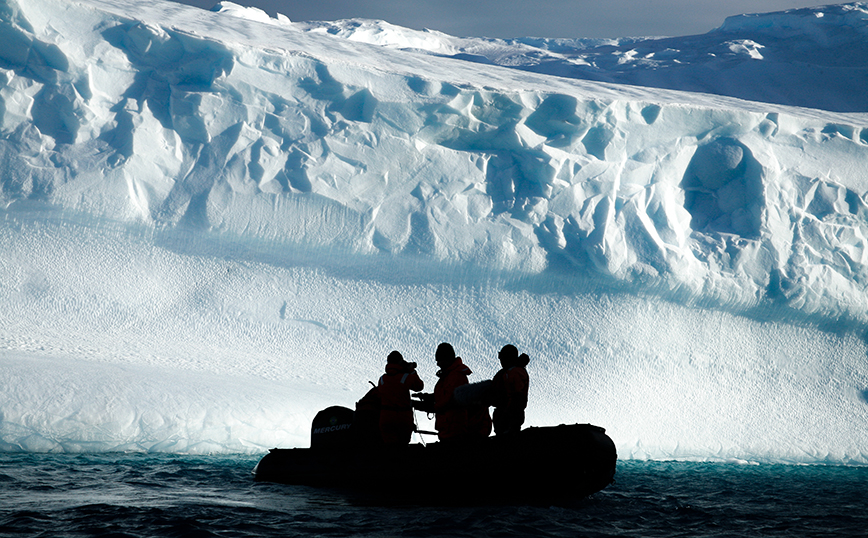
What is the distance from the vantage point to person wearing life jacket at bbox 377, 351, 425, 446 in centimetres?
523

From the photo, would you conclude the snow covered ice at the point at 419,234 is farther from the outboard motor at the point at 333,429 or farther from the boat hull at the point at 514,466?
the boat hull at the point at 514,466

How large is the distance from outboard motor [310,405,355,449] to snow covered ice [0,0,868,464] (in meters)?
1.49

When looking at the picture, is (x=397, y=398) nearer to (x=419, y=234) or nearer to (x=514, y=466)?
(x=514, y=466)

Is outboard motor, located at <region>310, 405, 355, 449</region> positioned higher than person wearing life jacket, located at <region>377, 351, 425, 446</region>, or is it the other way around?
person wearing life jacket, located at <region>377, 351, 425, 446</region>

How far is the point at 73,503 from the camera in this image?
171 inches

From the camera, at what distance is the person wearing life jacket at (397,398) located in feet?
17.2

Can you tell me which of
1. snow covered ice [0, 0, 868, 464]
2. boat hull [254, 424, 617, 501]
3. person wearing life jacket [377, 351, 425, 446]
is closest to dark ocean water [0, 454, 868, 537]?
boat hull [254, 424, 617, 501]

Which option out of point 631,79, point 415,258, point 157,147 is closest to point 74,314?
point 157,147

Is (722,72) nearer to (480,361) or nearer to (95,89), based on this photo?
(480,361)

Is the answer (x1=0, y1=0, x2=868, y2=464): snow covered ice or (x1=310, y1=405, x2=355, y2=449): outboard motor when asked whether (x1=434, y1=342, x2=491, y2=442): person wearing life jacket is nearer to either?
(x1=310, y1=405, x2=355, y2=449): outboard motor

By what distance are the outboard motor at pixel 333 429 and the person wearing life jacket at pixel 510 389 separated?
1518 mm

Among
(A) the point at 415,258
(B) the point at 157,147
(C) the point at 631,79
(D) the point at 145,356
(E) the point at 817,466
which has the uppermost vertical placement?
(C) the point at 631,79

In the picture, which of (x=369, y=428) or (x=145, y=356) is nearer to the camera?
(x=369, y=428)

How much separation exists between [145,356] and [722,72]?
47.2ft
